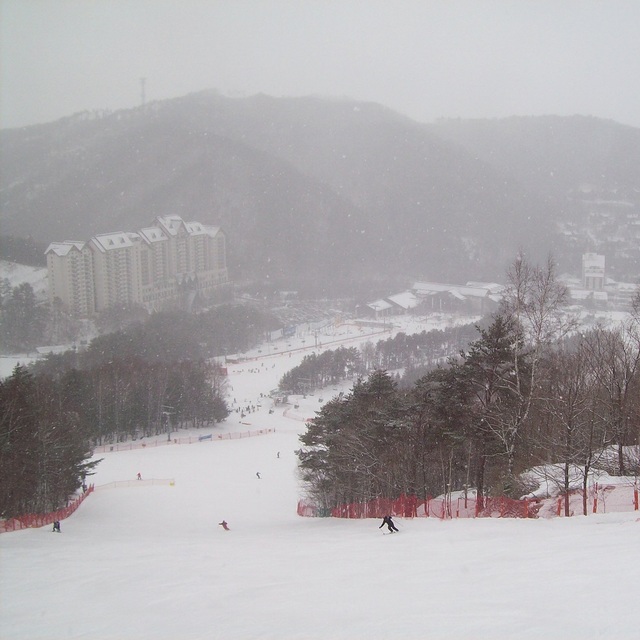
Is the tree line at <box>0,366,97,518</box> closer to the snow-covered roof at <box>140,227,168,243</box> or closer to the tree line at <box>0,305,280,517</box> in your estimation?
the tree line at <box>0,305,280,517</box>

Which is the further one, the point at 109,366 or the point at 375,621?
the point at 109,366

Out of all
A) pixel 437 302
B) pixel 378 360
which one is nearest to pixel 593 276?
pixel 437 302

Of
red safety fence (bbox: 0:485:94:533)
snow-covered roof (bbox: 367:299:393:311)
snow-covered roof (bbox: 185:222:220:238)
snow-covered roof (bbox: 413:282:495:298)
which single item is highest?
snow-covered roof (bbox: 185:222:220:238)

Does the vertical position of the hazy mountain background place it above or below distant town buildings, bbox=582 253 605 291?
above

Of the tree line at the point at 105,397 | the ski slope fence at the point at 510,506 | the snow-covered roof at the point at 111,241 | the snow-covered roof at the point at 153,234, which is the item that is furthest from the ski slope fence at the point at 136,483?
the snow-covered roof at the point at 153,234

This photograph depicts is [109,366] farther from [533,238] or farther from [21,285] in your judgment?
[533,238]

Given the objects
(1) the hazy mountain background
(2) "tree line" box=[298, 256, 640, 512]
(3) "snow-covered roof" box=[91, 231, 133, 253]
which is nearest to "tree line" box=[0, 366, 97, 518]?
(2) "tree line" box=[298, 256, 640, 512]

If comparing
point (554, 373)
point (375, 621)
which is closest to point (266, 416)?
point (554, 373)

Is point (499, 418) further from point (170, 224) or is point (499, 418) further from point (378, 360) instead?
point (170, 224)
